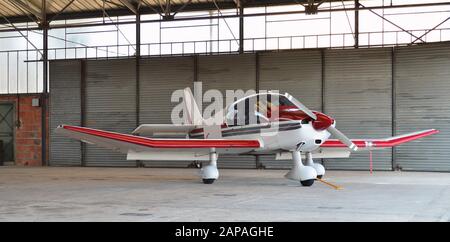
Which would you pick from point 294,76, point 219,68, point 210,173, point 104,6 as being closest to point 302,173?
point 210,173

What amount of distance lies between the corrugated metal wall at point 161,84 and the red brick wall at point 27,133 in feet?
18.2

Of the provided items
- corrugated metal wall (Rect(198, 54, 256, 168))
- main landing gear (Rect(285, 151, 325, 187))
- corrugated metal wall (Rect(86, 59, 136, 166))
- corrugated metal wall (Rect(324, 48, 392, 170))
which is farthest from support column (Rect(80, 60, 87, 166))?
main landing gear (Rect(285, 151, 325, 187))

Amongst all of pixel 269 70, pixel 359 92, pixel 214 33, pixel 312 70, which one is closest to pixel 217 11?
pixel 214 33

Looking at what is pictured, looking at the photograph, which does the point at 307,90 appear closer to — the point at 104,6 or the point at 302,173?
the point at 104,6

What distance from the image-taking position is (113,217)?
25.2 feet

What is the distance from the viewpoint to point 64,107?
25172 millimetres

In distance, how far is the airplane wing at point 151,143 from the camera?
12.4m

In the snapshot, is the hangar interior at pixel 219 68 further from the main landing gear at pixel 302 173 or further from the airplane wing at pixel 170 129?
the main landing gear at pixel 302 173

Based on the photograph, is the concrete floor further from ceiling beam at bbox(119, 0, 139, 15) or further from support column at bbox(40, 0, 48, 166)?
support column at bbox(40, 0, 48, 166)

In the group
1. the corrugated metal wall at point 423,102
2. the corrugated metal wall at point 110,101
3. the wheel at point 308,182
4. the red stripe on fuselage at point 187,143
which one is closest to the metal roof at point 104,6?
the corrugated metal wall at point 110,101

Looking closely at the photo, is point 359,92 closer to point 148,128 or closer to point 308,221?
point 148,128

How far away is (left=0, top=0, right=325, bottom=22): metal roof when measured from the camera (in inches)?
899

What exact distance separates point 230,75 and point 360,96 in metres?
5.51
